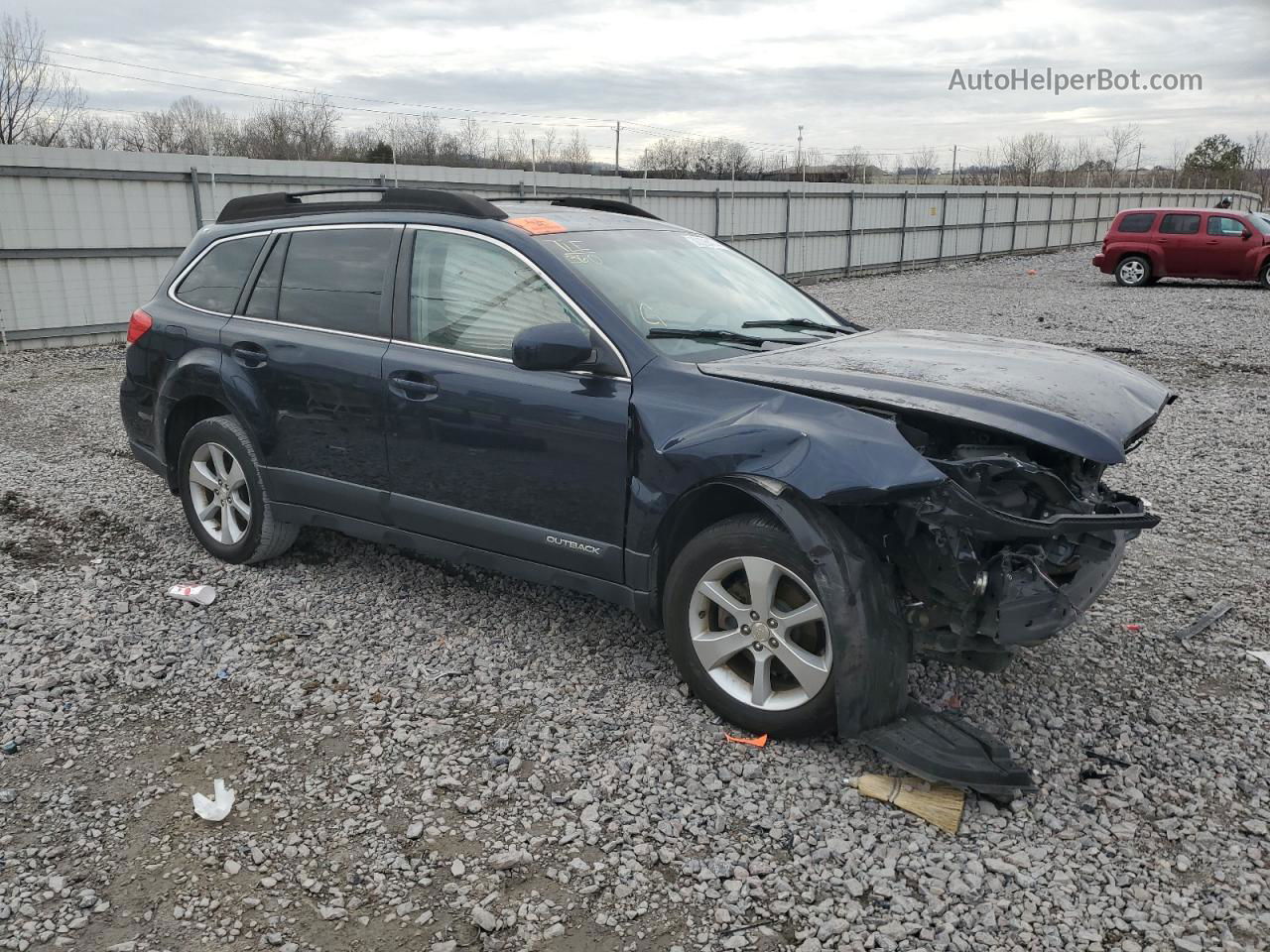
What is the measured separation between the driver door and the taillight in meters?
1.85

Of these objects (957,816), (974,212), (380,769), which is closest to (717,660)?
(957,816)

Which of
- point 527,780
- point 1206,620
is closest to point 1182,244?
point 1206,620

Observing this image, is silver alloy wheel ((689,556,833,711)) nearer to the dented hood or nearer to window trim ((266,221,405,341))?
the dented hood

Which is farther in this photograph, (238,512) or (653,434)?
(238,512)

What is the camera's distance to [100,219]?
12.9m

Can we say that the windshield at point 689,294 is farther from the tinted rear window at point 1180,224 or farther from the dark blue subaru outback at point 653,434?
the tinted rear window at point 1180,224

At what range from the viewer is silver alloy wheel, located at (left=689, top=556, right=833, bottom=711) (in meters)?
3.44

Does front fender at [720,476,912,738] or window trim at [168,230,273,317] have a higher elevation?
window trim at [168,230,273,317]

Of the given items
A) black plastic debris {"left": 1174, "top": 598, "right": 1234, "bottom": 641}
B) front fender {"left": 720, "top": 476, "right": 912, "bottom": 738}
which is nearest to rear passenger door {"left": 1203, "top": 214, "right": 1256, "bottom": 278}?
black plastic debris {"left": 1174, "top": 598, "right": 1234, "bottom": 641}

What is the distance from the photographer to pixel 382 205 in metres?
4.78

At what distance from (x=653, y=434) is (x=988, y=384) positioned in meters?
1.17

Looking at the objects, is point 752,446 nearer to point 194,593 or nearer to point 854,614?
point 854,614

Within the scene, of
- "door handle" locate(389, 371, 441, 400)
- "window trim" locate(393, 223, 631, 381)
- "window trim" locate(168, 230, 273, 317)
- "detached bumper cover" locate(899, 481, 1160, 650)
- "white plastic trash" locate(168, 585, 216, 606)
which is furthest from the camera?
"window trim" locate(168, 230, 273, 317)

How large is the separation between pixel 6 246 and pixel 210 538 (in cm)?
911
